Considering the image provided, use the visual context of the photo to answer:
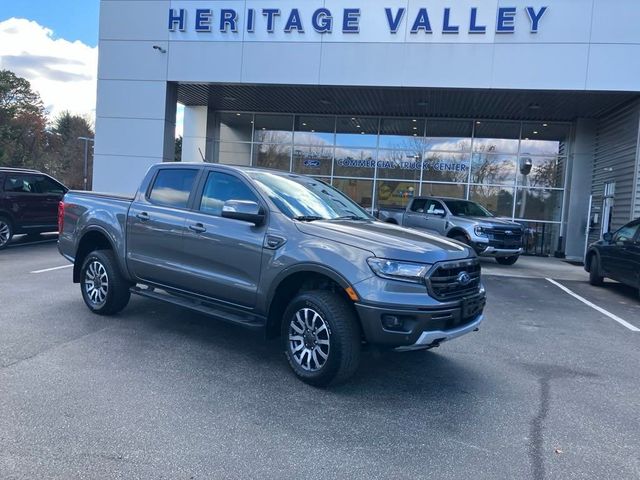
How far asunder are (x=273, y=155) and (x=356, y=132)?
3.58 metres

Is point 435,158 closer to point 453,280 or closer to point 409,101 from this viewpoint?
point 409,101

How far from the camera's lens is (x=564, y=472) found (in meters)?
3.34

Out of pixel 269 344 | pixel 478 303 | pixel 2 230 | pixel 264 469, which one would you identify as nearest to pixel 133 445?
pixel 264 469

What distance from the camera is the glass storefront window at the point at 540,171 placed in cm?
→ 1953

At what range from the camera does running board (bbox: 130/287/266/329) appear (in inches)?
193

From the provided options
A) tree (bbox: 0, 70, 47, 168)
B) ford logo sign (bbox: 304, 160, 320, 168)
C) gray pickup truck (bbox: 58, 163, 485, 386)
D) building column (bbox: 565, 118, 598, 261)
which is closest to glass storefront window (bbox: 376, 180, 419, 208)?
ford logo sign (bbox: 304, 160, 320, 168)

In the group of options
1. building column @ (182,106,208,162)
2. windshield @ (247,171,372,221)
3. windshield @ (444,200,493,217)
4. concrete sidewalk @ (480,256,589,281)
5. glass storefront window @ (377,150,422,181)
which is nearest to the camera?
windshield @ (247,171,372,221)

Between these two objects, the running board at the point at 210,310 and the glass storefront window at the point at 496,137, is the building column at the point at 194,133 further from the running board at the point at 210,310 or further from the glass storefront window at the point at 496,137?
the running board at the point at 210,310

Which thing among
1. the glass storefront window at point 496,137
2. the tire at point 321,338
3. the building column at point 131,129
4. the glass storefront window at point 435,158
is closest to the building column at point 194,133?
the glass storefront window at point 435,158

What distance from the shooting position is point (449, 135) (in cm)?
2003

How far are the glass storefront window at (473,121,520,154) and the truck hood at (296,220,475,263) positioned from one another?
16.0 metres

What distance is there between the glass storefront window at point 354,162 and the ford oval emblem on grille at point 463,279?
53.2ft

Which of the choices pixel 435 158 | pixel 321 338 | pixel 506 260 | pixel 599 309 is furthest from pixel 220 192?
pixel 435 158

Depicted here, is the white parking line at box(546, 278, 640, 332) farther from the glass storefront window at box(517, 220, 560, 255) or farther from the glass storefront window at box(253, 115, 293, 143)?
the glass storefront window at box(253, 115, 293, 143)
